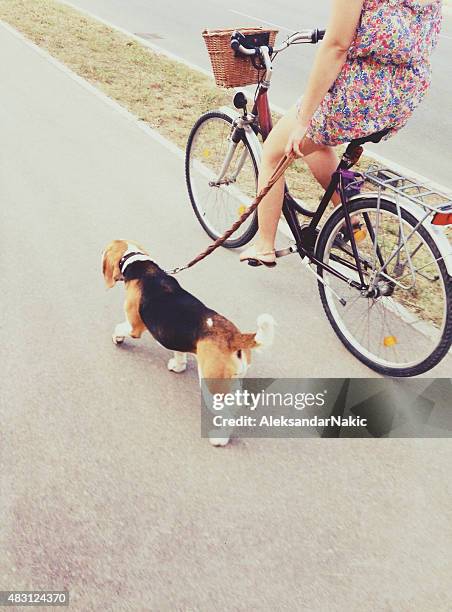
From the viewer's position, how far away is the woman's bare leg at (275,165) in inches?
120

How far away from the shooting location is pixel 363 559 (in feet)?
7.55

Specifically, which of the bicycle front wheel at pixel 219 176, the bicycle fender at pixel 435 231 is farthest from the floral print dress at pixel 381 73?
the bicycle front wheel at pixel 219 176

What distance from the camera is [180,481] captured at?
2561 millimetres

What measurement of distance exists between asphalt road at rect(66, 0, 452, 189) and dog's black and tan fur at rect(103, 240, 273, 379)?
3590 millimetres

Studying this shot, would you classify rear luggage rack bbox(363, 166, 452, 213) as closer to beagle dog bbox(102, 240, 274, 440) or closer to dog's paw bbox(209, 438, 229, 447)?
beagle dog bbox(102, 240, 274, 440)

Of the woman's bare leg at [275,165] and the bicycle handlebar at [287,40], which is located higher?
the bicycle handlebar at [287,40]

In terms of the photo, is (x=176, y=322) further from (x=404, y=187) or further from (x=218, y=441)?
(x=404, y=187)

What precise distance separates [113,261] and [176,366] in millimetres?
651

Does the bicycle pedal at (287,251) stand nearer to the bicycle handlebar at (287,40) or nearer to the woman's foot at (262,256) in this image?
the woman's foot at (262,256)

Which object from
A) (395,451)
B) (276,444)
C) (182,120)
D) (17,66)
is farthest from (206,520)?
(17,66)

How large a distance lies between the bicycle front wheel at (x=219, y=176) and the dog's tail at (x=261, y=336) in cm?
142

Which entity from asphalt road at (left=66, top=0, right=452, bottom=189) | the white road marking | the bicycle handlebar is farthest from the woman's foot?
asphalt road at (left=66, top=0, right=452, bottom=189)

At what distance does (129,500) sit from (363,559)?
3.10 feet

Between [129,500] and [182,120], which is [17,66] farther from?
[129,500]
